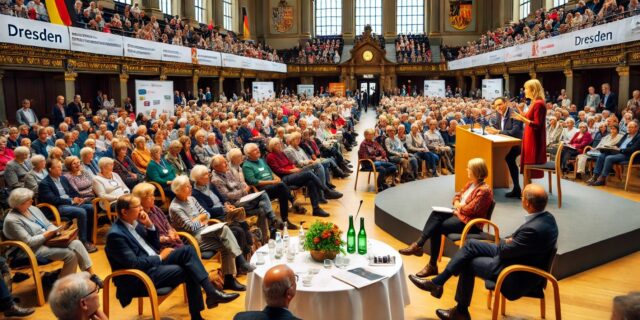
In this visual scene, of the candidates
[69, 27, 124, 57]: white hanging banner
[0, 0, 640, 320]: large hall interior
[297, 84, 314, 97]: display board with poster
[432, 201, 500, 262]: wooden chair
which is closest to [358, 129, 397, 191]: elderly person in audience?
[0, 0, 640, 320]: large hall interior

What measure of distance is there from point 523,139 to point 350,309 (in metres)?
4.23

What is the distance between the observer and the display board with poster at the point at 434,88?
26.7 meters

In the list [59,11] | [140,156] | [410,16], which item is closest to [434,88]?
[410,16]

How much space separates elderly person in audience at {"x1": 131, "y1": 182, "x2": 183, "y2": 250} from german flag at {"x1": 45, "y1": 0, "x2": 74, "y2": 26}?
9.44 metres

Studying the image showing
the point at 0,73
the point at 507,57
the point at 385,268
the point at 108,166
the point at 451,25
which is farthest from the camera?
the point at 451,25

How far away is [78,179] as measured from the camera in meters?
6.23

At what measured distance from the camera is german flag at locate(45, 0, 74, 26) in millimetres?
11805

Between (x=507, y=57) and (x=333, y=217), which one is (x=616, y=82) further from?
(x=333, y=217)

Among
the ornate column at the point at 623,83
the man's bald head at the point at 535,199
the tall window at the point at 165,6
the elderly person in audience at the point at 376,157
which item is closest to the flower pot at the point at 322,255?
the man's bald head at the point at 535,199

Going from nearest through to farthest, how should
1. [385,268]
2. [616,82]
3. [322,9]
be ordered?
[385,268] < [616,82] < [322,9]

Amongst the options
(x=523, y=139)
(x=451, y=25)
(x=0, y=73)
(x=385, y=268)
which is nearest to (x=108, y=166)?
(x=385, y=268)

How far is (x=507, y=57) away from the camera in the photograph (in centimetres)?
2027

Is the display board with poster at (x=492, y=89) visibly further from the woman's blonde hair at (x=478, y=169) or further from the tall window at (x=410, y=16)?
the tall window at (x=410, y=16)

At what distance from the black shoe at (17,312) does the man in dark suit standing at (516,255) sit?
3.51 metres
